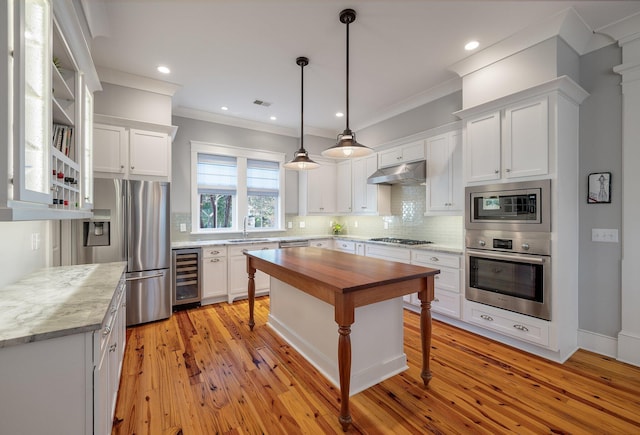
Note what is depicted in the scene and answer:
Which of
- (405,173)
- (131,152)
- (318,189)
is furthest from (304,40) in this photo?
(318,189)

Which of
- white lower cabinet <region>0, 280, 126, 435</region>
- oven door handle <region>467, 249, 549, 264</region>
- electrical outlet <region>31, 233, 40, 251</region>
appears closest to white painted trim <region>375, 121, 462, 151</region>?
oven door handle <region>467, 249, 549, 264</region>

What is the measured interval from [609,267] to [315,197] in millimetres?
4059

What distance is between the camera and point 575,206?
9.20ft

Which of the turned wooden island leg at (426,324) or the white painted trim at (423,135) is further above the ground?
the white painted trim at (423,135)

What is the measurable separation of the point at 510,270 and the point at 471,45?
227 centimetres

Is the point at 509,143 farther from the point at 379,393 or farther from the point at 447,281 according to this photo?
the point at 379,393

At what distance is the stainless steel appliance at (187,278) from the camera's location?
3.94m

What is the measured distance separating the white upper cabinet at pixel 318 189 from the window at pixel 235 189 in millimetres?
404

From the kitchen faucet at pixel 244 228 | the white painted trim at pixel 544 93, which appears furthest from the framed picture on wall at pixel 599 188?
the kitchen faucet at pixel 244 228

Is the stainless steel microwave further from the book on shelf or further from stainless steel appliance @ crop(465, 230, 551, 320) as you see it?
the book on shelf

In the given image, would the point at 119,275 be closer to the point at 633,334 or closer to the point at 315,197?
the point at 315,197

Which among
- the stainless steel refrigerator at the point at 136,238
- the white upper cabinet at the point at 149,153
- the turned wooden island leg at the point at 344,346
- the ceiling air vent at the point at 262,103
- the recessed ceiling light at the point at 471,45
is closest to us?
the turned wooden island leg at the point at 344,346

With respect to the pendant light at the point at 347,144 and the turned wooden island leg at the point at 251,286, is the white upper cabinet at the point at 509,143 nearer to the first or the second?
the pendant light at the point at 347,144

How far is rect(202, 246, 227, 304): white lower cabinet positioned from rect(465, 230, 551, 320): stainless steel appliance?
3280 millimetres
